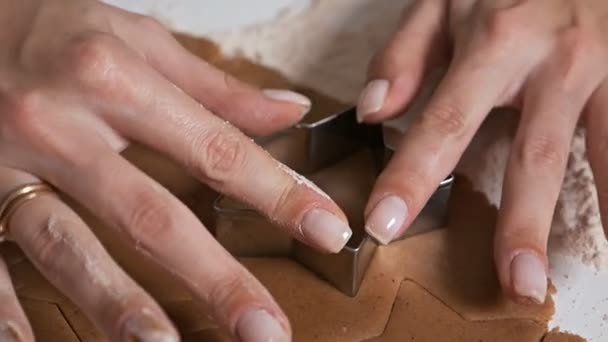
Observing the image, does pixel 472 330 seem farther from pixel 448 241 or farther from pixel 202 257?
pixel 202 257

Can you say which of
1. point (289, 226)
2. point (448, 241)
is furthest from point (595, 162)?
point (289, 226)

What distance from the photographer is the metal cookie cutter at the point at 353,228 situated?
0.78 meters

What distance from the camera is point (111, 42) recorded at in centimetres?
80

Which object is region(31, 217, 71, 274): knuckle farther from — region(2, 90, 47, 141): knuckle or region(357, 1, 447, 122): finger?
region(357, 1, 447, 122): finger

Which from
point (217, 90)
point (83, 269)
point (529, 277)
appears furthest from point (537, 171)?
point (83, 269)

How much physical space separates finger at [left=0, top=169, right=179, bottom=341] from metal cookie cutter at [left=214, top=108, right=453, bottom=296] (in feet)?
0.47

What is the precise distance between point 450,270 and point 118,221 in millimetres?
328

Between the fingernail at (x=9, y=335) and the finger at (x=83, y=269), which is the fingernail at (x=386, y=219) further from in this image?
the fingernail at (x=9, y=335)

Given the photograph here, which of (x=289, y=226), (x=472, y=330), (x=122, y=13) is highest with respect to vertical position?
(x=122, y=13)

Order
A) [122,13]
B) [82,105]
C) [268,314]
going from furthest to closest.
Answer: [122,13]
[82,105]
[268,314]

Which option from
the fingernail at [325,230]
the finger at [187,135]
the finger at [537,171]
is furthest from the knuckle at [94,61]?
the finger at [537,171]

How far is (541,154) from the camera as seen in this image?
0.83m

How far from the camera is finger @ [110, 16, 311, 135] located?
0.88m

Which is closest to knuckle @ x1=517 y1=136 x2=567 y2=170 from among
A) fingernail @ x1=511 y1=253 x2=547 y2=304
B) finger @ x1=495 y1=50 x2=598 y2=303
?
finger @ x1=495 y1=50 x2=598 y2=303
